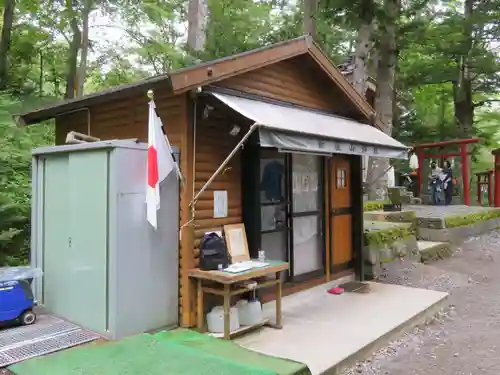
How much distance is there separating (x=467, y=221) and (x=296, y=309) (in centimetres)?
896

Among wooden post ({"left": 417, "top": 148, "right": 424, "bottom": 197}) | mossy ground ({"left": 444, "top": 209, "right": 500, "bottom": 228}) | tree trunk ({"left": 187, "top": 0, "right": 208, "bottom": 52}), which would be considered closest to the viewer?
mossy ground ({"left": 444, "top": 209, "right": 500, "bottom": 228})

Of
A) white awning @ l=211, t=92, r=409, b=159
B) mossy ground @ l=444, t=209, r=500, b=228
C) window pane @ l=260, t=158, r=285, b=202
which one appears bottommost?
mossy ground @ l=444, t=209, r=500, b=228

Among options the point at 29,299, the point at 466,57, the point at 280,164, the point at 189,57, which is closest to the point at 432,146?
the point at 466,57

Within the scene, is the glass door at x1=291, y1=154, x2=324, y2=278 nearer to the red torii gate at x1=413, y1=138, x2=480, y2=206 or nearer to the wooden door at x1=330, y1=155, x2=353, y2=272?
the wooden door at x1=330, y1=155, x2=353, y2=272

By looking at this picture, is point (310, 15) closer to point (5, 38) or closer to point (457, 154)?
point (5, 38)

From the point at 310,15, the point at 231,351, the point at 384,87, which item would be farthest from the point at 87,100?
A: the point at 384,87

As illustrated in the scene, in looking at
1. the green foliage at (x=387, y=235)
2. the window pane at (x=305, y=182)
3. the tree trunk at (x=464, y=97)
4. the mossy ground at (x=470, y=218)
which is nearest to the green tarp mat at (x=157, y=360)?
the window pane at (x=305, y=182)

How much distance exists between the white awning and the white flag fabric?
79 cm

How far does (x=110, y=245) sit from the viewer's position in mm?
4562

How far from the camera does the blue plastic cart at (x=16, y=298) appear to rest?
4678mm

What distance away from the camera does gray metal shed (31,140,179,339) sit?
15.0ft

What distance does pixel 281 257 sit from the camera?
21.4 feet

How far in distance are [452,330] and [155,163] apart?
4.66 meters

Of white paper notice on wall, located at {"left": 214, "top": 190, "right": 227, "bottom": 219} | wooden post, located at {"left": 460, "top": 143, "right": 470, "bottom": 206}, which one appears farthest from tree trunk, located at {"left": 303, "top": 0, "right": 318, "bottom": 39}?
white paper notice on wall, located at {"left": 214, "top": 190, "right": 227, "bottom": 219}
